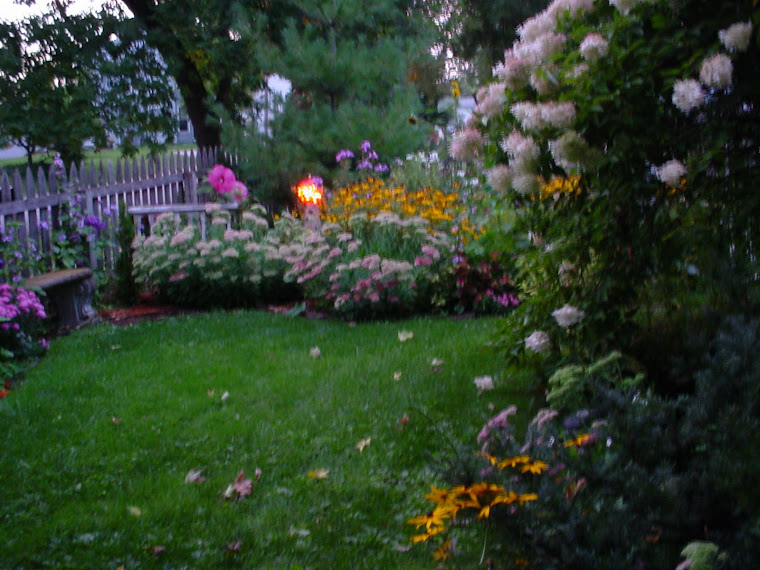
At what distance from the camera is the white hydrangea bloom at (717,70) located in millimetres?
3189

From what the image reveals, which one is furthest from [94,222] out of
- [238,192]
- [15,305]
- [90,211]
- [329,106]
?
[329,106]

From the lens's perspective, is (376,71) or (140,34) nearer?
(376,71)

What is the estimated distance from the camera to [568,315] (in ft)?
12.3

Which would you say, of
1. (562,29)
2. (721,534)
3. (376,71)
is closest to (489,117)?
(562,29)

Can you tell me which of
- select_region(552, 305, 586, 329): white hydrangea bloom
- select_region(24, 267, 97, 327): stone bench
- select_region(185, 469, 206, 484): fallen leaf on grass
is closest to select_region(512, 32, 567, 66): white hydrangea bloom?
select_region(552, 305, 586, 329): white hydrangea bloom

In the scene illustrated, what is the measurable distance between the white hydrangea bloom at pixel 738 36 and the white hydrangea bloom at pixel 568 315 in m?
1.31

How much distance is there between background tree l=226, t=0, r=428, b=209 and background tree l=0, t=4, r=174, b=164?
196 cm

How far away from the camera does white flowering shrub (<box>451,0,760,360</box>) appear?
346cm

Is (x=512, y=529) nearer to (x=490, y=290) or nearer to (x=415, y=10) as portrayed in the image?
(x=490, y=290)

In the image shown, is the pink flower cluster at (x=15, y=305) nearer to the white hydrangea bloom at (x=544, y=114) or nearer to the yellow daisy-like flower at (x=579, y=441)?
the white hydrangea bloom at (x=544, y=114)

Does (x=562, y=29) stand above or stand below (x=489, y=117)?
above

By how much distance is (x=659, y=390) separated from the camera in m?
3.89

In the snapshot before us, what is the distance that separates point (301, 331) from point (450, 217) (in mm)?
2367

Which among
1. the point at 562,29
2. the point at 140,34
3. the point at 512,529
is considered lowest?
the point at 512,529
